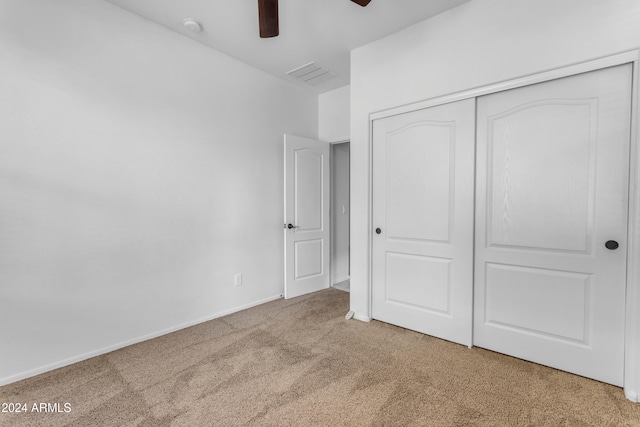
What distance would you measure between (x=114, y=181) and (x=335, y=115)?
2.66 metres

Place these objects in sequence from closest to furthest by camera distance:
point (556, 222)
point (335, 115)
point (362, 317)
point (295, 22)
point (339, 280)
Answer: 1. point (556, 222)
2. point (295, 22)
3. point (362, 317)
4. point (335, 115)
5. point (339, 280)

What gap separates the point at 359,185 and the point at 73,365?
2.72 metres

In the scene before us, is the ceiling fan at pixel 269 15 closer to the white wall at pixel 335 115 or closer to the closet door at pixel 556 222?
the closet door at pixel 556 222

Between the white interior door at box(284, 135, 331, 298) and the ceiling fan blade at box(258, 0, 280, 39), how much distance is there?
172 centimetres

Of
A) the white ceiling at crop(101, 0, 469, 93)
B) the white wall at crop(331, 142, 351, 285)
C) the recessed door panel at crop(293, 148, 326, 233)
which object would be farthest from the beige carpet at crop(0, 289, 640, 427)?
the white ceiling at crop(101, 0, 469, 93)

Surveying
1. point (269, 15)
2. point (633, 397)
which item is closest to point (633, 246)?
point (633, 397)

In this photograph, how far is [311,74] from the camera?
346 centimetres

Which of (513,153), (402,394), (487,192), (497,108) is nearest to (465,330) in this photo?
(402,394)

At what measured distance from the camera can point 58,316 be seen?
6.80 ft

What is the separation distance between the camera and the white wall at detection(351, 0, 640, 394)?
183 centimetres

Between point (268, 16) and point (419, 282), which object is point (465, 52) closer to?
point (268, 16)

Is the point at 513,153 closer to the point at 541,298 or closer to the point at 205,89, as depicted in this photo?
the point at 541,298

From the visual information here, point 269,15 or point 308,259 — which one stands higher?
point 269,15

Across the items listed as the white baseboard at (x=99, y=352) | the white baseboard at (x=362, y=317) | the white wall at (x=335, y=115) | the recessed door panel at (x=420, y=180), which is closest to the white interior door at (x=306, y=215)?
the white wall at (x=335, y=115)
